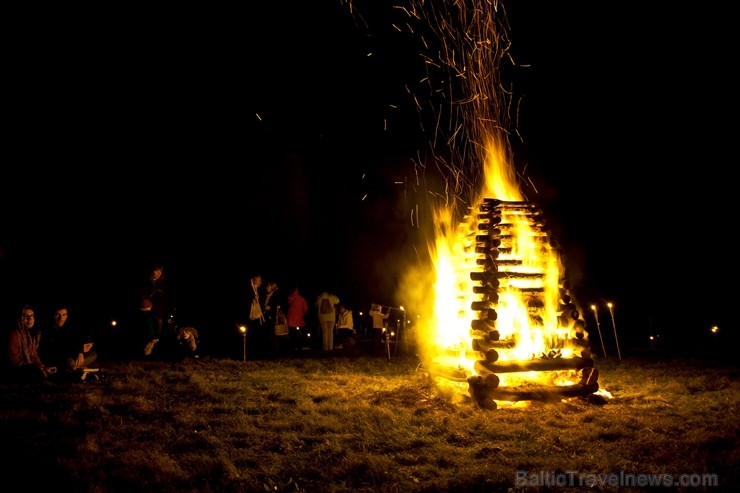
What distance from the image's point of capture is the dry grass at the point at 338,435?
18.1ft

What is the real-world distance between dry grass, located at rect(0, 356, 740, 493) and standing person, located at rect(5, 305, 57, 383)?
61 cm

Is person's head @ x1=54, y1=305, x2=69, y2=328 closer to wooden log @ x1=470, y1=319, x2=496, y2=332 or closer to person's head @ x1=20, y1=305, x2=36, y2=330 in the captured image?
person's head @ x1=20, y1=305, x2=36, y2=330

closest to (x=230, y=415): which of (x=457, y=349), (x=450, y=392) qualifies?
(x=450, y=392)

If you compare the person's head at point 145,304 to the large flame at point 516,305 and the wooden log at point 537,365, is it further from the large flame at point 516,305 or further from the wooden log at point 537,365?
the wooden log at point 537,365

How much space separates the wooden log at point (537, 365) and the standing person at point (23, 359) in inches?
290

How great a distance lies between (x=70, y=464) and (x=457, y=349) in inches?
249

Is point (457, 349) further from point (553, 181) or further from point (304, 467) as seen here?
point (553, 181)

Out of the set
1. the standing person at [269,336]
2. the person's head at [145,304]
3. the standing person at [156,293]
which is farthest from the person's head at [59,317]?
the standing person at [269,336]

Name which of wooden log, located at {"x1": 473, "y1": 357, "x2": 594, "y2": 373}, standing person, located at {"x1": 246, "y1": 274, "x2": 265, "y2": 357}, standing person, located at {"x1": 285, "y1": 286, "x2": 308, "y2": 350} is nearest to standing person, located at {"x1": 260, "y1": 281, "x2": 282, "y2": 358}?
standing person, located at {"x1": 246, "y1": 274, "x2": 265, "y2": 357}

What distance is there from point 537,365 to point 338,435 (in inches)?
146

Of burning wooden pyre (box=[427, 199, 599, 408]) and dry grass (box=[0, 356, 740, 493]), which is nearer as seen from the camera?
dry grass (box=[0, 356, 740, 493])

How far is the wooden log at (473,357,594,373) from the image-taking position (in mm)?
8891

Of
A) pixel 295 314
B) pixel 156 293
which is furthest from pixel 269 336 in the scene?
pixel 156 293

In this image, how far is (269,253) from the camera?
35375 millimetres
